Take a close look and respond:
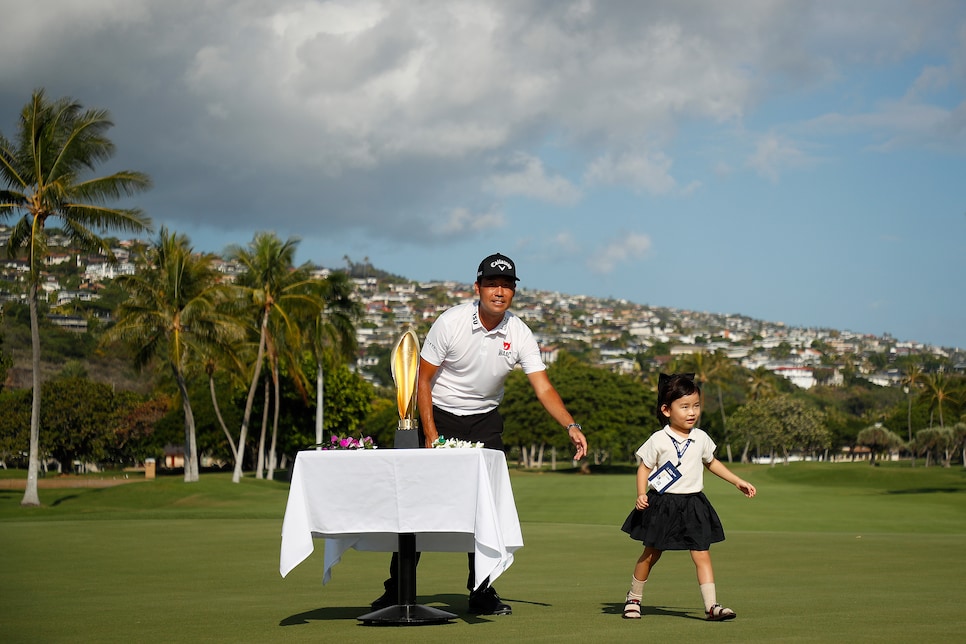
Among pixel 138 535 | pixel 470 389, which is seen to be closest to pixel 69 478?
pixel 138 535

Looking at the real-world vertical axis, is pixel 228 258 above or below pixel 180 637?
above

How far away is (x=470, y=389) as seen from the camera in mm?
8023

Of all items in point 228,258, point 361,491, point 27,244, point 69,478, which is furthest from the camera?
point 69,478

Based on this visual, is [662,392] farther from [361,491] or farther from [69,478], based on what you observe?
[69,478]

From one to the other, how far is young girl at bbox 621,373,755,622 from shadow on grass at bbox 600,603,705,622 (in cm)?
31

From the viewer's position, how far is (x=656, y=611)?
7.69 m

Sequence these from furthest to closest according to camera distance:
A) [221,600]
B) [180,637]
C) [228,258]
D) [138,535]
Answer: [228,258] → [138,535] → [221,600] → [180,637]

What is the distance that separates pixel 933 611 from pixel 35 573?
8.84m

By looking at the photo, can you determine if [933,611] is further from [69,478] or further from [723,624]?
[69,478]

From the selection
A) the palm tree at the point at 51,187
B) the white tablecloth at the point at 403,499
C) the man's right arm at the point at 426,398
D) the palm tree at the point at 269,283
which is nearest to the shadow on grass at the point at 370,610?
the white tablecloth at the point at 403,499

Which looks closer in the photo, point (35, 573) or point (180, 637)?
point (180, 637)

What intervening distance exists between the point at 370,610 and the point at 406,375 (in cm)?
169

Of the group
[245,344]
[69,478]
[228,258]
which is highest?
[228,258]

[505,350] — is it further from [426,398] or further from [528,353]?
[426,398]
